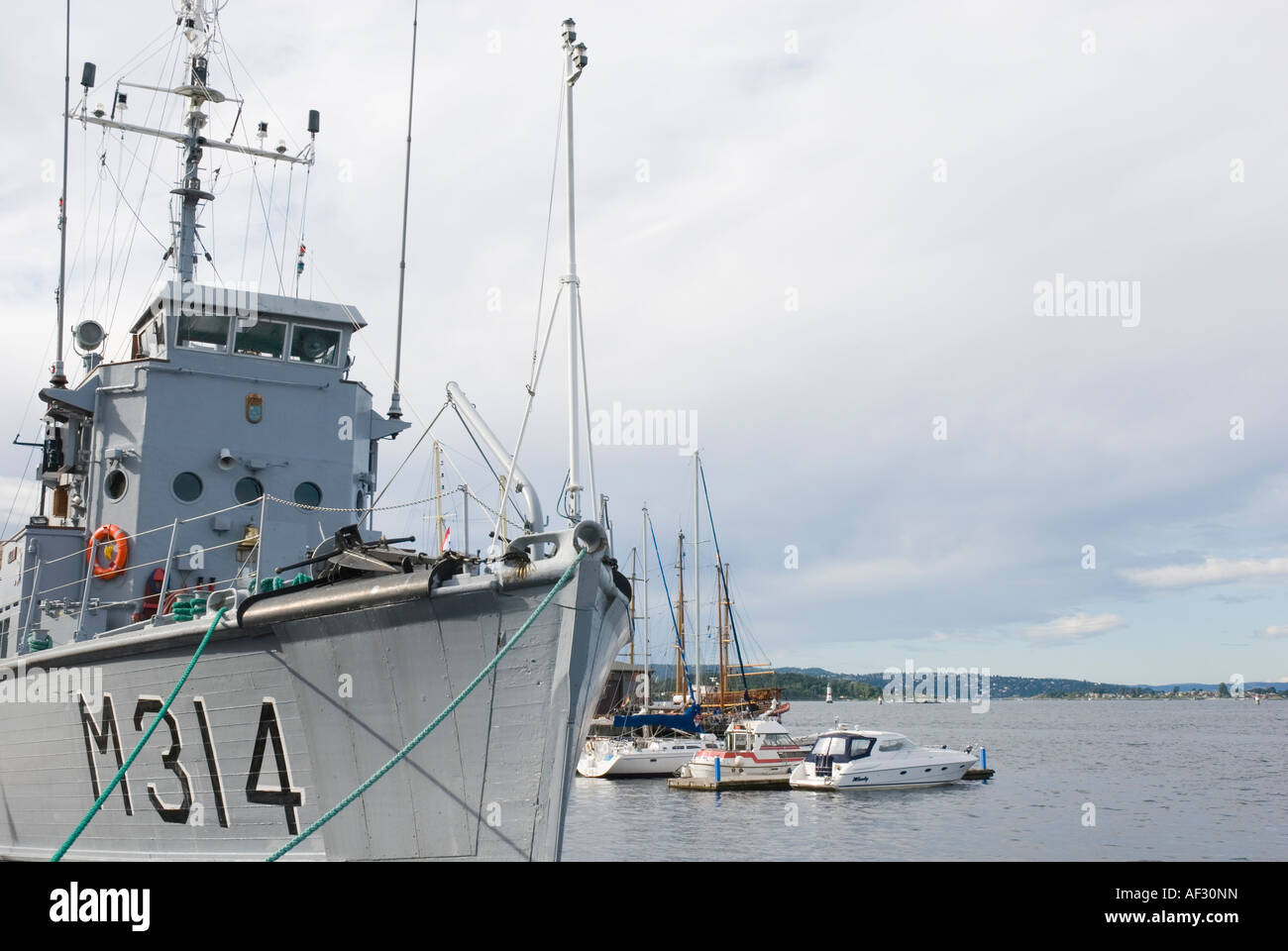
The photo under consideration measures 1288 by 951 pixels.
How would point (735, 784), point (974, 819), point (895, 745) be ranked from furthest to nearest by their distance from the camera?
point (735, 784) → point (895, 745) → point (974, 819)

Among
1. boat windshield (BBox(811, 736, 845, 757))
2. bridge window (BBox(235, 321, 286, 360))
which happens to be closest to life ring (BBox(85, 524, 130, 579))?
bridge window (BBox(235, 321, 286, 360))

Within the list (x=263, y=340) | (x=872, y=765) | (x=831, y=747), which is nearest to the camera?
(x=263, y=340)

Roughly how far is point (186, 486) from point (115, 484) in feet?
3.07

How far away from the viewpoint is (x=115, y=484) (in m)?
13.4

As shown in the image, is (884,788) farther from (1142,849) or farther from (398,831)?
(398,831)

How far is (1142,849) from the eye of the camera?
26891 millimetres

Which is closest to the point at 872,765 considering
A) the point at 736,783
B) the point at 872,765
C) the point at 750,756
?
the point at 872,765

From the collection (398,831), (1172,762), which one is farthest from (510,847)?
(1172,762)

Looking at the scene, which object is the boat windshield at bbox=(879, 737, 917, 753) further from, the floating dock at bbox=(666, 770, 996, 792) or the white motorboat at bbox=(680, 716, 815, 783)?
the white motorboat at bbox=(680, 716, 815, 783)

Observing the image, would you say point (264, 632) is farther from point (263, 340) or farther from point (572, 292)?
point (263, 340)

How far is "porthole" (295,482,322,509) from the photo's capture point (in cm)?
1391

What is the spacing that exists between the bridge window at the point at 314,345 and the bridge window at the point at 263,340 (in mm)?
174

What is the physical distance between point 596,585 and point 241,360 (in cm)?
768

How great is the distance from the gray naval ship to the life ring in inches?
1.3
